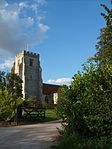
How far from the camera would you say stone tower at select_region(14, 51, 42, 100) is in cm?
10216

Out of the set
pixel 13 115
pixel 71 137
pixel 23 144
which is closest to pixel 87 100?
pixel 71 137

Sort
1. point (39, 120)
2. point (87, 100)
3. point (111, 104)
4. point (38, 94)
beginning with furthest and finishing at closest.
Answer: point (38, 94) → point (39, 120) → point (87, 100) → point (111, 104)

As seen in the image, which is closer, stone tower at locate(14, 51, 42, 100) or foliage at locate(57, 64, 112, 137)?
foliage at locate(57, 64, 112, 137)

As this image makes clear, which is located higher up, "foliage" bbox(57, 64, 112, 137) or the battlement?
the battlement

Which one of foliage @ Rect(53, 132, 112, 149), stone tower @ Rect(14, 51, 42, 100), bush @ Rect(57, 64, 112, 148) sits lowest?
foliage @ Rect(53, 132, 112, 149)

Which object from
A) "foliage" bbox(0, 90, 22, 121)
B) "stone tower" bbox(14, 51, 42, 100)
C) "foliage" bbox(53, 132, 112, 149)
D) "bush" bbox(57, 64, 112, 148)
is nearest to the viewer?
"foliage" bbox(53, 132, 112, 149)

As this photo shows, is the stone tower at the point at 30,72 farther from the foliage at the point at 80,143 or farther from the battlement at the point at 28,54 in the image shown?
the foliage at the point at 80,143

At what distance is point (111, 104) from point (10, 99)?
56.7 feet

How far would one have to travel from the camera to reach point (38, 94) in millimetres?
104375

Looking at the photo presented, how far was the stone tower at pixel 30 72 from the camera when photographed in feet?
335

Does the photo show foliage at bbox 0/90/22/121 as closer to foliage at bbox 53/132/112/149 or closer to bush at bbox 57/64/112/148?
bush at bbox 57/64/112/148

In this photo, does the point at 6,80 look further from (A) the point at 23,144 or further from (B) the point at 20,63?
(A) the point at 23,144

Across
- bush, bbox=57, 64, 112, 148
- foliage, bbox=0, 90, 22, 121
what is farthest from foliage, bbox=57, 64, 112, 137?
foliage, bbox=0, 90, 22, 121

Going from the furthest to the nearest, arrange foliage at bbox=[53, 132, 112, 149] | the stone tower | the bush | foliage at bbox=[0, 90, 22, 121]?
the stone tower → foliage at bbox=[0, 90, 22, 121] → the bush → foliage at bbox=[53, 132, 112, 149]
